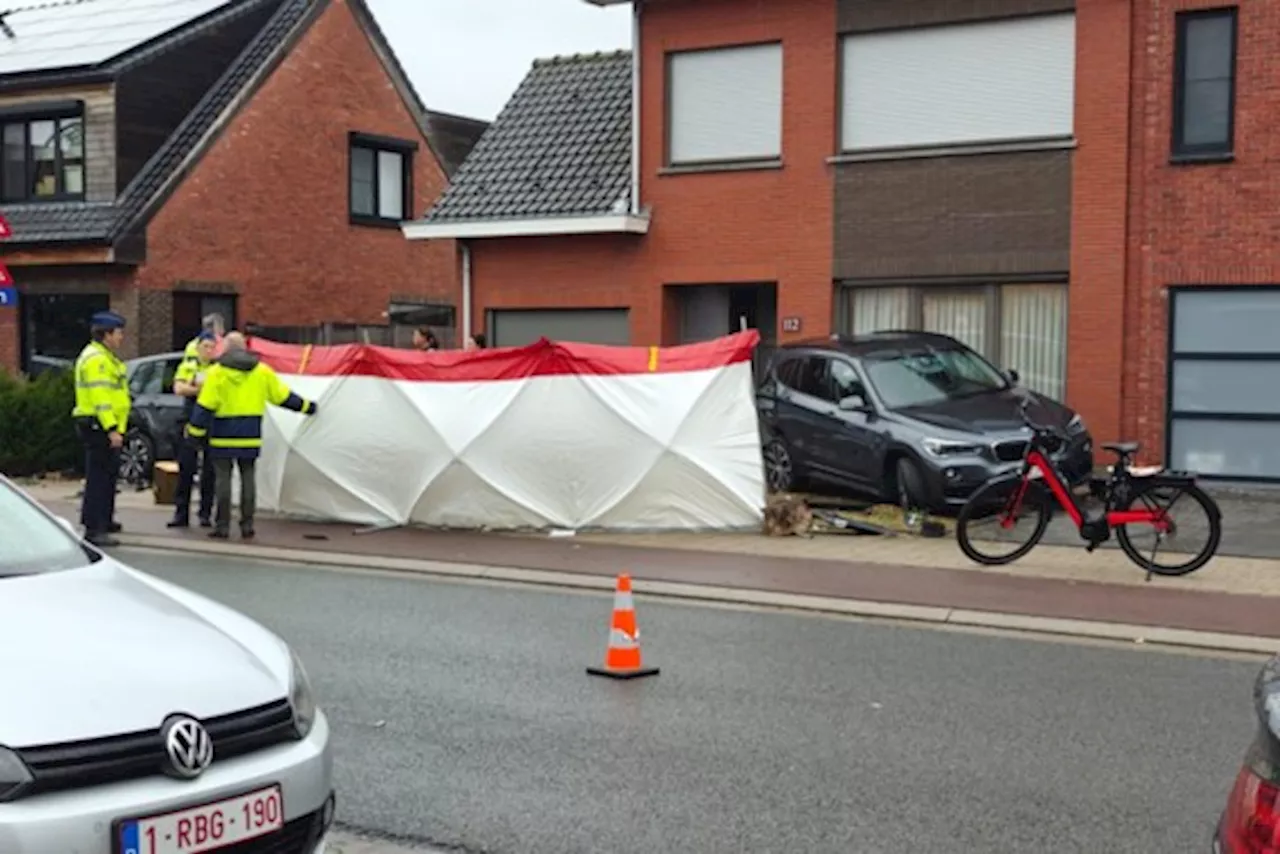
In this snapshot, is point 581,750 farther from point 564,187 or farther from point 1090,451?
point 564,187

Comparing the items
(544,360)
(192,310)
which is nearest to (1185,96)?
(544,360)

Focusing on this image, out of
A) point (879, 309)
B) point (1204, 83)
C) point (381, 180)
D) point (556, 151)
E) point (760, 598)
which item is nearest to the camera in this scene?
point (760, 598)

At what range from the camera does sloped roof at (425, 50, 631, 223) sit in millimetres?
20812

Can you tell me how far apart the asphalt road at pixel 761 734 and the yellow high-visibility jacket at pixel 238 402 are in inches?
148

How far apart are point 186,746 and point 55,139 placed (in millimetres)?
24703

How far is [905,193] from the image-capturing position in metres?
18.3

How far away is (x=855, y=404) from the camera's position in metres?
15.2

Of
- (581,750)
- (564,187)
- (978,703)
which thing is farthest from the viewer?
(564,187)

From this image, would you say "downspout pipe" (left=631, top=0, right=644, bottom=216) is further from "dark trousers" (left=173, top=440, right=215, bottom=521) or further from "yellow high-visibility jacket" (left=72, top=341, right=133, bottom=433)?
"yellow high-visibility jacket" (left=72, top=341, right=133, bottom=433)

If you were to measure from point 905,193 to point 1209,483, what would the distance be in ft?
15.8

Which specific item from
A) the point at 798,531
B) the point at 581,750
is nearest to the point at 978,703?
the point at 581,750

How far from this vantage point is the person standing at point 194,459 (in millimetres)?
14891

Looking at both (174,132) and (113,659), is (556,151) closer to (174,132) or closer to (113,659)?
(174,132)

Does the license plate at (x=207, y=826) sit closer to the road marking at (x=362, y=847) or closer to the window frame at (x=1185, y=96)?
the road marking at (x=362, y=847)
